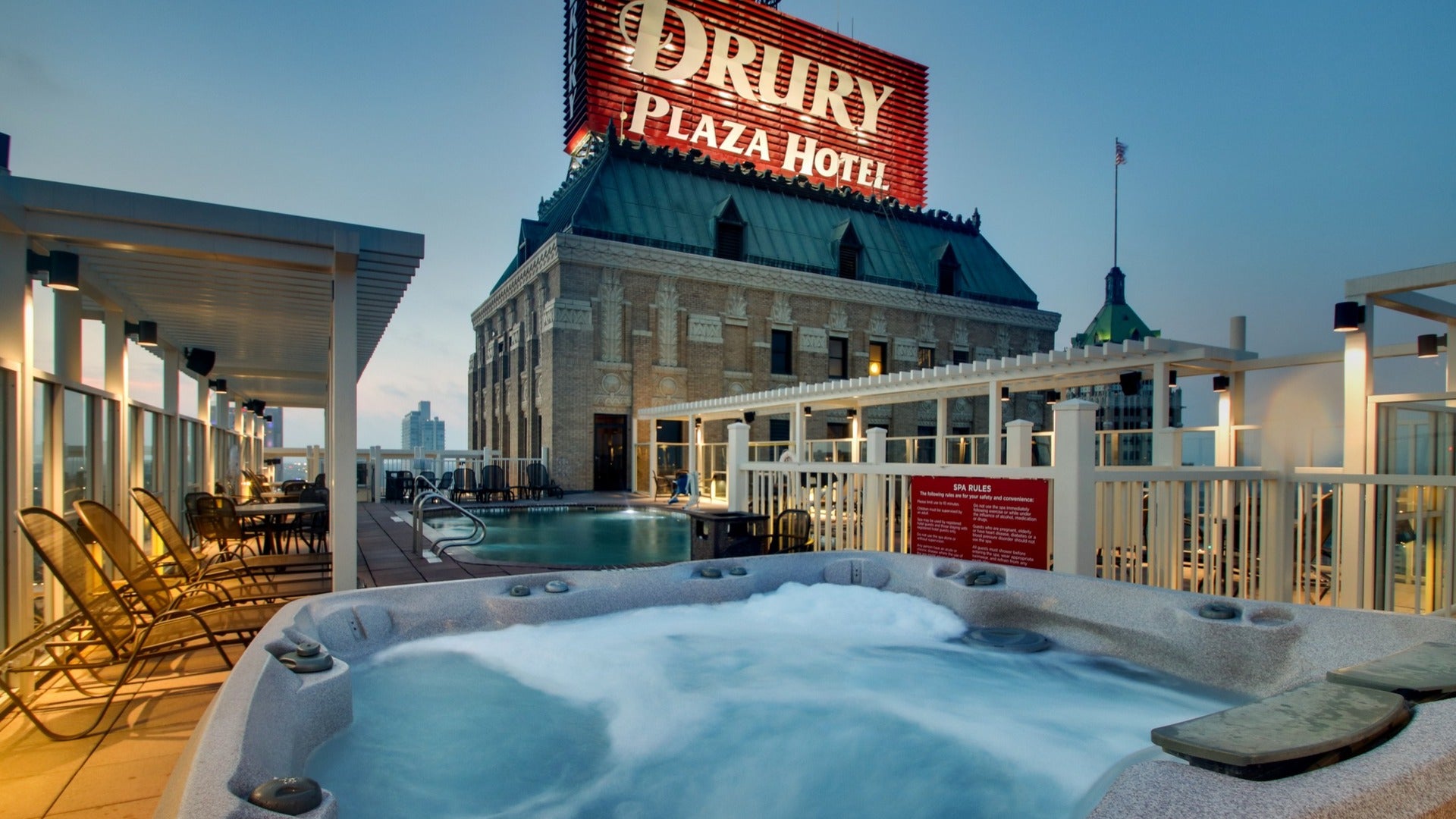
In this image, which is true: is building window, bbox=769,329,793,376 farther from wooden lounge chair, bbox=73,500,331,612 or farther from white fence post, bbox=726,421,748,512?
wooden lounge chair, bbox=73,500,331,612

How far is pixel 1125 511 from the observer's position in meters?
4.67

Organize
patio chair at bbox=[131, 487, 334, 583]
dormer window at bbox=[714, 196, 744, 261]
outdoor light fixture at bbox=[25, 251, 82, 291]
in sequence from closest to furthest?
outdoor light fixture at bbox=[25, 251, 82, 291]
patio chair at bbox=[131, 487, 334, 583]
dormer window at bbox=[714, 196, 744, 261]

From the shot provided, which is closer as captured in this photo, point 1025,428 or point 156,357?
point 1025,428

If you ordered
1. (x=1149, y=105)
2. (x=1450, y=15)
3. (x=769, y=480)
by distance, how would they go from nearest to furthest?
(x=769, y=480), (x=1450, y=15), (x=1149, y=105)

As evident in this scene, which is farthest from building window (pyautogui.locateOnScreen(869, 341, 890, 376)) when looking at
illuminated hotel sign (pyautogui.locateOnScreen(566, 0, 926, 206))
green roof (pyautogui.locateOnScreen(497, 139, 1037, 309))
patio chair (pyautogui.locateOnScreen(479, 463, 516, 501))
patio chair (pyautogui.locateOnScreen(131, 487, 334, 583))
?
patio chair (pyautogui.locateOnScreen(131, 487, 334, 583))

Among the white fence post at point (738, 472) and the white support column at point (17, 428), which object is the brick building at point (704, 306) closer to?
the white fence post at point (738, 472)

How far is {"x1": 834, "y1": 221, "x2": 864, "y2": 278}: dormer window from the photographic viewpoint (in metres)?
24.2

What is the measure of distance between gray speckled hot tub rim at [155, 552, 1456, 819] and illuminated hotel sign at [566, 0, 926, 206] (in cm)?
2374

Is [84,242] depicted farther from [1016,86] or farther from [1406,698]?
[1016,86]

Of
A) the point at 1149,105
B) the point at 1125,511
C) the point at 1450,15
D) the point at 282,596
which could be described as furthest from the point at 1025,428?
the point at 1149,105

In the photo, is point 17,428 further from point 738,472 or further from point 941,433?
point 941,433

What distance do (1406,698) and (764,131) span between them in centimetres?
2904

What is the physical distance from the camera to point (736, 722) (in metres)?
3.38

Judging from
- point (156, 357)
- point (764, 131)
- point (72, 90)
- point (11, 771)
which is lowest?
point (11, 771)
